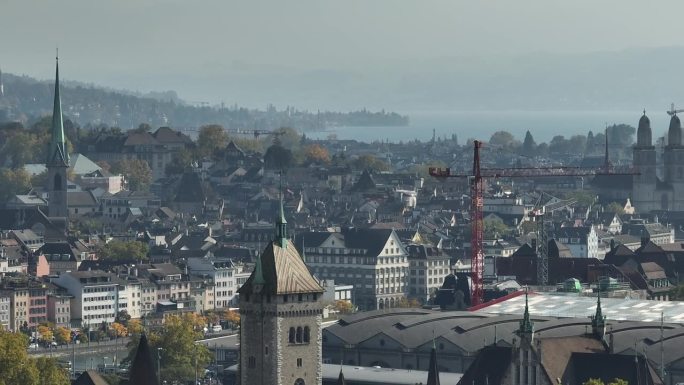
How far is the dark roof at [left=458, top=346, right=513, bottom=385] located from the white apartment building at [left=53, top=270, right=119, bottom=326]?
5006 cm

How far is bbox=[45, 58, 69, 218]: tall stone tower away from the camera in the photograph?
186500 mm

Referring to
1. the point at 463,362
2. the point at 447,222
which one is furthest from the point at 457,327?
the point at 447,222

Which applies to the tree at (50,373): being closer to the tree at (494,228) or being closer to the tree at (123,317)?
the tree at (123,317)

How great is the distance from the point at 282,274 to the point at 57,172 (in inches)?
4601

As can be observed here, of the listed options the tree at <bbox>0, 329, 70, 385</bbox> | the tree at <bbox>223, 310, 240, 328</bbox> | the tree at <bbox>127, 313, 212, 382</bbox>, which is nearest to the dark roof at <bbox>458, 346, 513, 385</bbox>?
the tree at <bbox>0, 329, 70, 385</bbox>

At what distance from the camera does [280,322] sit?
7500cm

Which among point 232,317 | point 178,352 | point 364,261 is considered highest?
point 364,261

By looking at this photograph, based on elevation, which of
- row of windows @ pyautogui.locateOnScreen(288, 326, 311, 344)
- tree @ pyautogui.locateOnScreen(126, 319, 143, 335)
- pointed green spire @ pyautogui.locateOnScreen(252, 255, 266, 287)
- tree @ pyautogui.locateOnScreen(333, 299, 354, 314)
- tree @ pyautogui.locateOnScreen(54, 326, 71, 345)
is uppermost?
pointed green spire @ pyautogui.locateOnScreen(252, 255, 266, 287)

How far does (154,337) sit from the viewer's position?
4377 inches

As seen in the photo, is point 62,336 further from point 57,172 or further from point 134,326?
point 57,172

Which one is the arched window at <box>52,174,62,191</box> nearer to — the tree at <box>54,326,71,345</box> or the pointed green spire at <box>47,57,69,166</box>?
the pointed green spire at <box>47,57,69,166</box>

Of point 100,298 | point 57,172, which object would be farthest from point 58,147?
point 100,298

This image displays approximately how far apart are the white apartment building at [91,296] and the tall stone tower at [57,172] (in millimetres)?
45300

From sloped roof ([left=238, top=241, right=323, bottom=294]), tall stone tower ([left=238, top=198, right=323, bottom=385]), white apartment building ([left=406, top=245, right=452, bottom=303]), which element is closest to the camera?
tall stone tower ([left=238, top=198, right=323, bottom=385])
